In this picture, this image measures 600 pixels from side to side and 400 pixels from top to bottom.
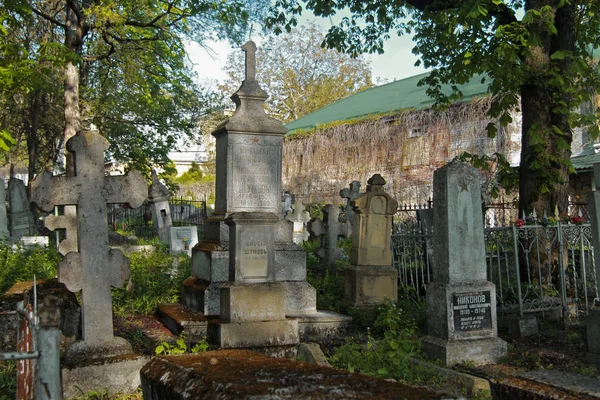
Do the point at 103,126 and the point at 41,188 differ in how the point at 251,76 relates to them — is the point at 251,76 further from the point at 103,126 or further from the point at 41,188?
the point at 103,126

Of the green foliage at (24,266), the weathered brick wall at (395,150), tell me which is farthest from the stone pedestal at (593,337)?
the weathered brick wall at (395,150)

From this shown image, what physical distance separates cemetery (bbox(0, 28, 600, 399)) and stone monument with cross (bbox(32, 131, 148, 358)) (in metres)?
0.01

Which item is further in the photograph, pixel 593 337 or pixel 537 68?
pixel 537 68

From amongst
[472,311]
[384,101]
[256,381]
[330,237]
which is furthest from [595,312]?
[384,101]

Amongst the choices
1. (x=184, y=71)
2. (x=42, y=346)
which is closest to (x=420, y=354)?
(x=42, y=346)

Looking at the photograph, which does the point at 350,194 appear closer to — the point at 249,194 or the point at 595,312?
the point at 249,194

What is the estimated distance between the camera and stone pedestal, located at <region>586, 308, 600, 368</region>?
623cm

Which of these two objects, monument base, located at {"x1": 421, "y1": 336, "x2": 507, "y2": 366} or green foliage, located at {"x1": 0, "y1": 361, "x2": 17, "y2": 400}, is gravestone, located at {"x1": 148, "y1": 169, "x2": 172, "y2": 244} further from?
monument base, located at {"x1": 421, "y1": 336, "x2": 507, "y2": 366}

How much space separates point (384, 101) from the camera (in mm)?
28000

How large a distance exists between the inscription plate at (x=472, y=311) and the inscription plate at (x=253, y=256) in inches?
88.3

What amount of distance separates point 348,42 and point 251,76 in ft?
19.6

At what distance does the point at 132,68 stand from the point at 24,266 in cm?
910

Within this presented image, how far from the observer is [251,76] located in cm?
848

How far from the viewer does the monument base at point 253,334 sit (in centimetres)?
637
